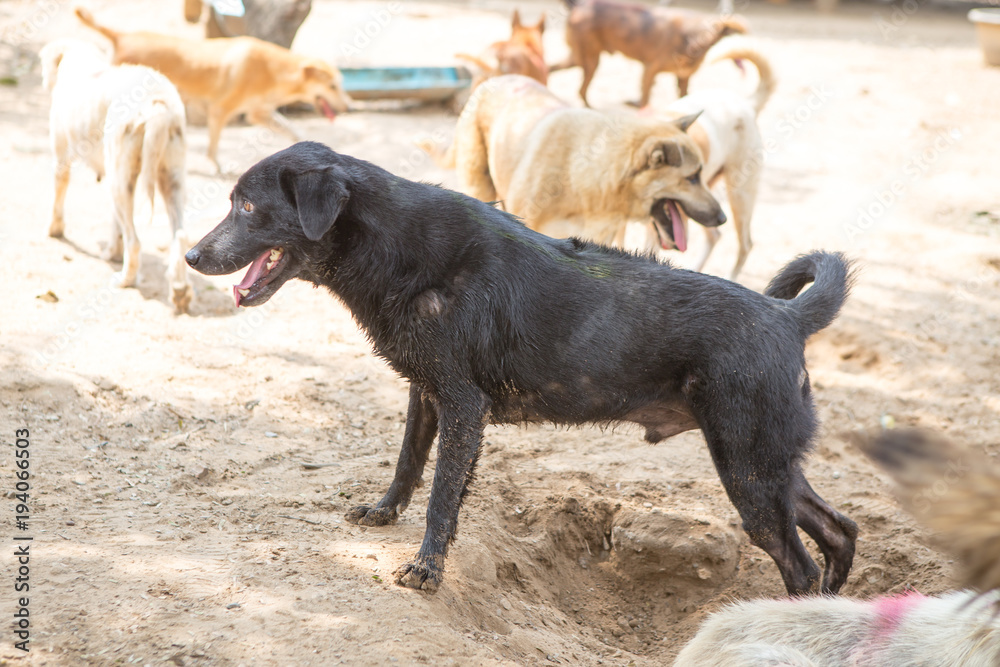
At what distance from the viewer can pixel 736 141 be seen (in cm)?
740

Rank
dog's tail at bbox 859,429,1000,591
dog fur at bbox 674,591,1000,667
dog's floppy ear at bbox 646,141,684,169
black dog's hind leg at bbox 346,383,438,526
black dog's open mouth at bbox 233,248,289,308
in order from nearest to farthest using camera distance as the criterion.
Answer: dog's tail at bbox 859,429,1000,591 → dog fur at bbox 674,591,1000,667 → black dog's open mouth at bbox 233,248,289,308 → black dog's hind leg at bbox 346,383,438,526 → dog's floppy ear at bbox 646,141,684,169

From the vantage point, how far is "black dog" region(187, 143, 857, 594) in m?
3.22

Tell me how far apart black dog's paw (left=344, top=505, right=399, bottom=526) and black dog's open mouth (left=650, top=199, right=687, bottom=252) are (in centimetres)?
342

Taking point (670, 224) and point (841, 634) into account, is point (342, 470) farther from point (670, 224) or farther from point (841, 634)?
point (670, 224)

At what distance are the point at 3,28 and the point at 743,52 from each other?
11109 millimetres

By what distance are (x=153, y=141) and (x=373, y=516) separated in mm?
3615

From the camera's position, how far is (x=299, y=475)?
4.25m

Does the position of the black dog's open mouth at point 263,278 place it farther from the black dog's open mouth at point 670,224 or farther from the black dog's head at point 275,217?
the black dog's open mouth at point 670,224

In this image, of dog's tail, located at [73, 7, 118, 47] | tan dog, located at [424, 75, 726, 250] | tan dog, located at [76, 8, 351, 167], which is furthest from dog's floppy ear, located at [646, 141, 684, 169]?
dog's tail, located at [73, 7, 118, 47]

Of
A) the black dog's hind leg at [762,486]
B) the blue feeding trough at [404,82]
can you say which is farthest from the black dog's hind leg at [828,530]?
the blue feeding trough at [404,82]

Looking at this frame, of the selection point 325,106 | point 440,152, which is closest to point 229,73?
point 325,106

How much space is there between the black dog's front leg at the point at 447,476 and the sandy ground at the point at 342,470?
0.37 feet

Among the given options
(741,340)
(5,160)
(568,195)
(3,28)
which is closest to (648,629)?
(741,340)

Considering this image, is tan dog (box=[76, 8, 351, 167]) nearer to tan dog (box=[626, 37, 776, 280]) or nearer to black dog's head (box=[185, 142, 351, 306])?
tan dog (box=[626, 37, 776, 280])
